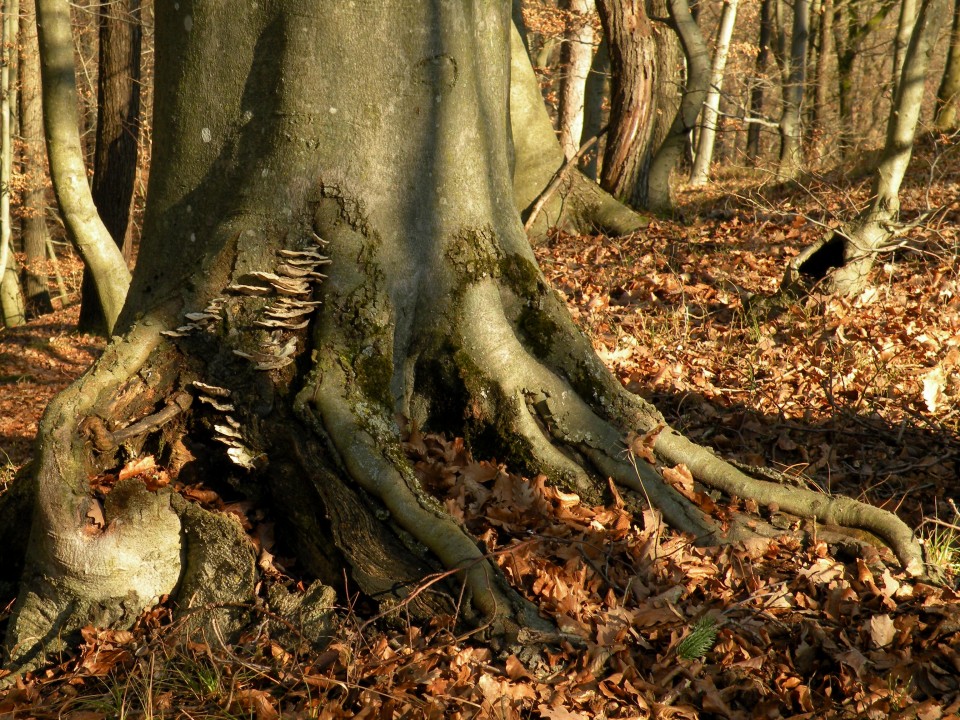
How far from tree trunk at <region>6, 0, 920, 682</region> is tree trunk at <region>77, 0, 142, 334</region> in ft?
32.5

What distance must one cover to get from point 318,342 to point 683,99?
29.6 ft

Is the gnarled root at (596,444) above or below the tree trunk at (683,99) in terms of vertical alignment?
below

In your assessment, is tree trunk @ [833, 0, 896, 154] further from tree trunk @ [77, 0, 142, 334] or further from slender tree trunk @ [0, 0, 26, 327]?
slender tree trunk @ [0, 0, 26, 327]

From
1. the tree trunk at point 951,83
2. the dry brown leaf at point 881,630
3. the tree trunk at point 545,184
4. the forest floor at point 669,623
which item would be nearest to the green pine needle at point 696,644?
the forest floor at point 669,623

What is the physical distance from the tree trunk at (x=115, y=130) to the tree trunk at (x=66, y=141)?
11.8ft

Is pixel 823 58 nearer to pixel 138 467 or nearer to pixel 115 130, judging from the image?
pixel 115 130

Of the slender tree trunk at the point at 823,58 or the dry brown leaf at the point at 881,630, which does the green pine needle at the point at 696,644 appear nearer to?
the dry brown leaf at the point at 881,630

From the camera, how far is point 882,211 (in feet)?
20.8

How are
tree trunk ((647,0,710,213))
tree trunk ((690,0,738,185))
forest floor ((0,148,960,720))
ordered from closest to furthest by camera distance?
1. forest floor ((0,148,960,720))
2. tree trunk ((647,0,710,213))
3. tree trunk ((690,0,738,185))

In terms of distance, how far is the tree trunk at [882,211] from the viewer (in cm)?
632

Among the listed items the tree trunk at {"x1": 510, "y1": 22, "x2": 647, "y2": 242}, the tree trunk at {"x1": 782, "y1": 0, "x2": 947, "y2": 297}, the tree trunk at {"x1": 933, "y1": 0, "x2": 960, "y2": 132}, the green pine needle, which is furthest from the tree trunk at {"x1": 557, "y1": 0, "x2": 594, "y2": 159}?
the green pine needle

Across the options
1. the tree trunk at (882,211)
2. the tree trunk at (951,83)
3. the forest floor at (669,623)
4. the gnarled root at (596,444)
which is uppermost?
the tree trunk at (951,83)

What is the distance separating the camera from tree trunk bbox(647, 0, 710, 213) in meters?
10.5

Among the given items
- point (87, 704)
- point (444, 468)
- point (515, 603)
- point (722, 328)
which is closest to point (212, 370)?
point (444, 468)
